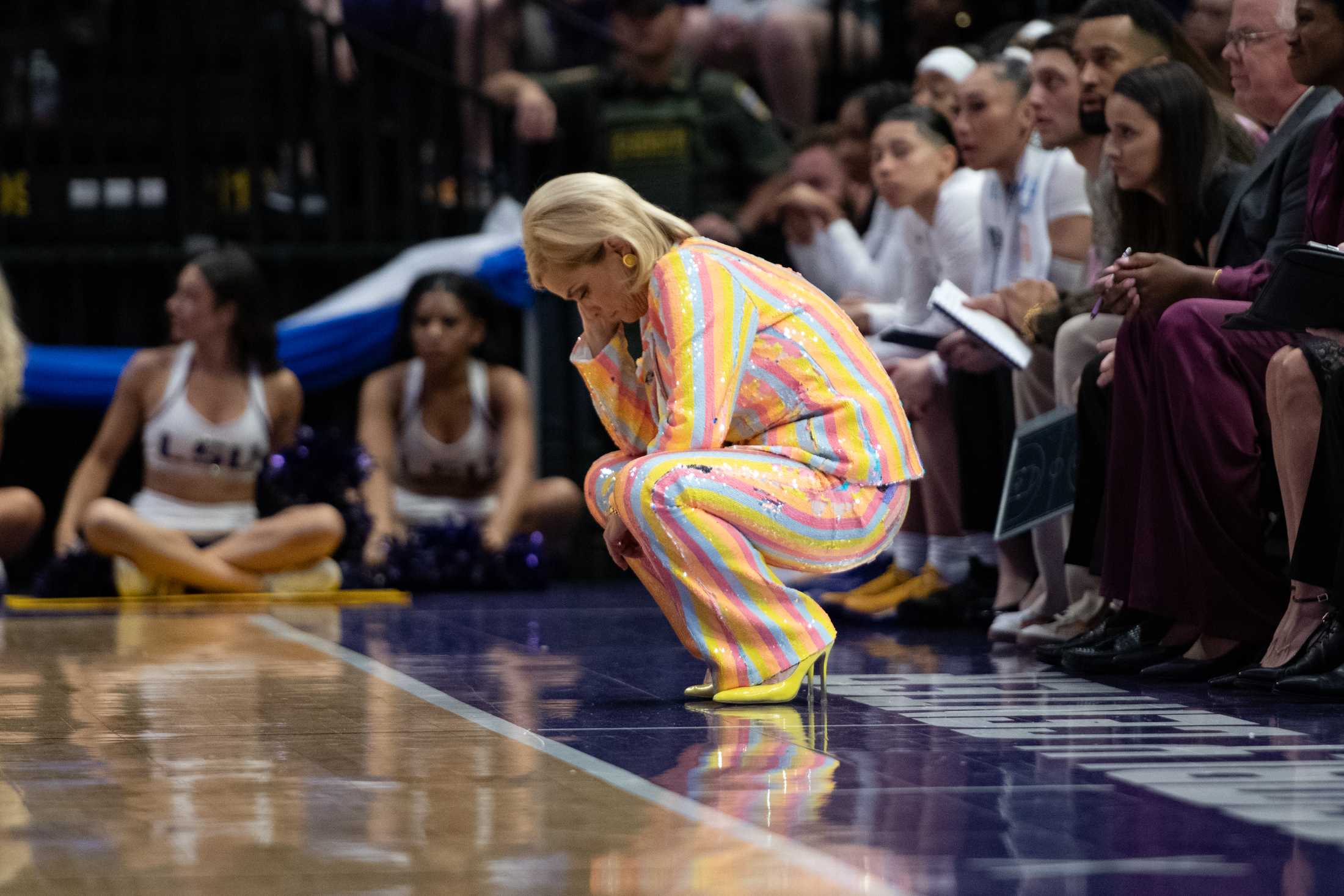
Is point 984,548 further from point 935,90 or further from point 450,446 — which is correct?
point 450,446

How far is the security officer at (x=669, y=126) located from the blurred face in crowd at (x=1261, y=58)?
12.8 ft

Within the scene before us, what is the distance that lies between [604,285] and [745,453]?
404mm

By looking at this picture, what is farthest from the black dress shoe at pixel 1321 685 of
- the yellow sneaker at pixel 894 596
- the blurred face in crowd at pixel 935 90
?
the blurred face in crowd at pixel 935 90

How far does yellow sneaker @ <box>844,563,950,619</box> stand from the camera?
5.90 metres

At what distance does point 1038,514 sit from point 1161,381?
783 millimetres

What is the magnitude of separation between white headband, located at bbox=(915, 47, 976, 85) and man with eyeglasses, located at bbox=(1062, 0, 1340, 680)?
2.51m

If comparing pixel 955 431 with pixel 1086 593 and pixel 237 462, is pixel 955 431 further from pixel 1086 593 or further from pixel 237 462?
pixel 237 462

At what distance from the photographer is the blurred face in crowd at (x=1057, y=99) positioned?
5.35 m

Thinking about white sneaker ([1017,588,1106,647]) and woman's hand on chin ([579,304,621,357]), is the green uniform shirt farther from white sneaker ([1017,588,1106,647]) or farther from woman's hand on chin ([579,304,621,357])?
woman's hand on chin ([579,304,621,357])

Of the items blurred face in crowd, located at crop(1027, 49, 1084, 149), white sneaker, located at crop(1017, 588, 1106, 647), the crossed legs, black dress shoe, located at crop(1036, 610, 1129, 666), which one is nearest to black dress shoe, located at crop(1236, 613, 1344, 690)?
black dress shoe, located at crop(1036, 610, 1129, 666)

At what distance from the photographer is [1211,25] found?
610 centimetres

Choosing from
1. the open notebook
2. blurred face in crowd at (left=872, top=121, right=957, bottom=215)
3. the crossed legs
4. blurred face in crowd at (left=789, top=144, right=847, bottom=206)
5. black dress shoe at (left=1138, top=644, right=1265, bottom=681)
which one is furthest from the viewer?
blurred face in crowd at (left=789, top=144, right=847, bottom=206)

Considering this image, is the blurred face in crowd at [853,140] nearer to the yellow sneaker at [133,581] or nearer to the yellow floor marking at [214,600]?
the yellow floor marking at [214,600]

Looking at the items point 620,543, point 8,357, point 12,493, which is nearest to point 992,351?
point 620,543
